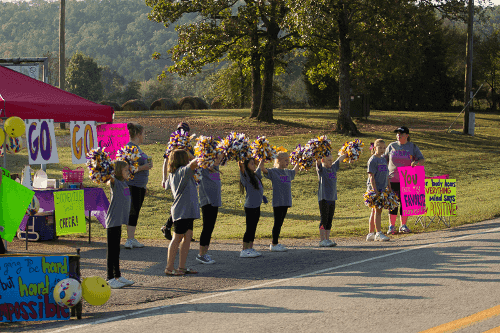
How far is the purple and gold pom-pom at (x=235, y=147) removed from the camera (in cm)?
773

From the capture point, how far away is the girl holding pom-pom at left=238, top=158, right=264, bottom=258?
26.7 ft

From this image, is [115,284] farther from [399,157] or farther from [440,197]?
[440,197]

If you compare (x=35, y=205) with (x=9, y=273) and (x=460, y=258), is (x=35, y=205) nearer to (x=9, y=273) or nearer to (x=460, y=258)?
(x=9, y=273)

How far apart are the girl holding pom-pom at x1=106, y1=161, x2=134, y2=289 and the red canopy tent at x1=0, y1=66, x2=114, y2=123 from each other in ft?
10.2

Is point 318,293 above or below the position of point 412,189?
below

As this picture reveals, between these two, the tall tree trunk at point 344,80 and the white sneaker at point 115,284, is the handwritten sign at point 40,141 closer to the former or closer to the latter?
the white sneaker at point 115,284

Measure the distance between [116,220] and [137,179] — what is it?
2088 millimetres

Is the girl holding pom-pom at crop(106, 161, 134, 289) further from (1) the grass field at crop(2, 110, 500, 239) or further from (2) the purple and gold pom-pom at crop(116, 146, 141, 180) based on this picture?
(1) the grass field at crop(2, 110, 500, 239)

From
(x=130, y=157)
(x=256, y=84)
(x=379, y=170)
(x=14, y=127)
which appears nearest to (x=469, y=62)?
(x=256, y=84)

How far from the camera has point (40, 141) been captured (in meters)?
9.34

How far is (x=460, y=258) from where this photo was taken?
25.3 feet

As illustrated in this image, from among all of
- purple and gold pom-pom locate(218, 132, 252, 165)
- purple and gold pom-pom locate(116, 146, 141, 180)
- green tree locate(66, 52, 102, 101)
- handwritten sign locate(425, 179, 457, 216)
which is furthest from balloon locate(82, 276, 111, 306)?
green tree locate(66, 52, 102, 101)


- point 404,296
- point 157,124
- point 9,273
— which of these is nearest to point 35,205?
point 9,273

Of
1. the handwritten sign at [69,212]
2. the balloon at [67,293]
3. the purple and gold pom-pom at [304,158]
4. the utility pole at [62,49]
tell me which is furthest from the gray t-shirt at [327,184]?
the utility pole at [62,49]
